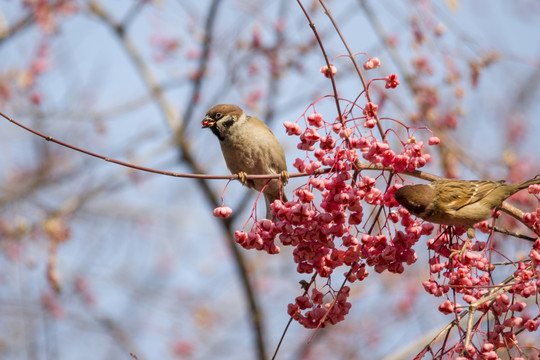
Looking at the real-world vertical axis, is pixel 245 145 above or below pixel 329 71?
above

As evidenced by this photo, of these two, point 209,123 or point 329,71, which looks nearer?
point 329,71

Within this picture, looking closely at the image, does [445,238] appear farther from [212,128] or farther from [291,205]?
[212,128]

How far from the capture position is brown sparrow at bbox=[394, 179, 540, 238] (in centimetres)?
276

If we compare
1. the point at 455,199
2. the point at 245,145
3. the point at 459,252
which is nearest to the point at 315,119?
the point at 459,252

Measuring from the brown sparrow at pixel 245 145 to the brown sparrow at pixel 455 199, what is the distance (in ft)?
5.75

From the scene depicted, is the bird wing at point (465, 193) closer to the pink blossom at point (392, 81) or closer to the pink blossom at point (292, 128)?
the pink blossom at point (392, 81)

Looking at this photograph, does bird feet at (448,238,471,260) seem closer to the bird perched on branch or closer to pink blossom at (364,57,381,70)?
the bird perched on branch

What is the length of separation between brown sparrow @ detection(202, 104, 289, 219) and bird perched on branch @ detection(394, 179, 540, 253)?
175 centimetres

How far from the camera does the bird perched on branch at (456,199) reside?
2760 millimetres

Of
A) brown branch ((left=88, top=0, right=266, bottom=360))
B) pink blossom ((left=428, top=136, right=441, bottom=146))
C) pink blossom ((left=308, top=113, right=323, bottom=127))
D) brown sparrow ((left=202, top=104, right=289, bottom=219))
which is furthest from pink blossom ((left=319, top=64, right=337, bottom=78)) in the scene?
brown branch ((left=88, top=0, right=266, bottom=360))

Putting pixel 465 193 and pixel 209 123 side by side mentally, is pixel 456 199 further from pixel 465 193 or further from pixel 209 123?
pixel 209 123

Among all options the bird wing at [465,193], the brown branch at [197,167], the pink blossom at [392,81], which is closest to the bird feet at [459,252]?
the bird wing at [465,193]

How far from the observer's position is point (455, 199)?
304 centimetres

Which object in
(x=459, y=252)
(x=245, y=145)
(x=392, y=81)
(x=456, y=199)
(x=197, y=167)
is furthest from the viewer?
(x=197, y=167)
